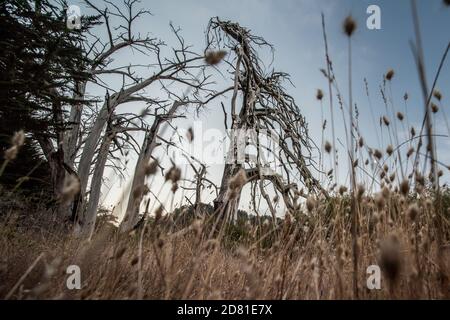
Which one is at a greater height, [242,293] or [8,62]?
[8,62]

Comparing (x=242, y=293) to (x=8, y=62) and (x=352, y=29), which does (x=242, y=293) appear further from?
(x=8, y=62)

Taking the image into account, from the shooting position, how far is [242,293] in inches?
76.5

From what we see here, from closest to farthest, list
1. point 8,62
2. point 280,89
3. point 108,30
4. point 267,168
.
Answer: point 8,62 → point 267,168 → point 280,89 → point 108,30

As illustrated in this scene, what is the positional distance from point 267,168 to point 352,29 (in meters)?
6.09

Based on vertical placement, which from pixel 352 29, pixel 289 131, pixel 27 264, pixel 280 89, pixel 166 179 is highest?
pixel 280 89

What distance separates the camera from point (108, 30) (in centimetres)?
1016

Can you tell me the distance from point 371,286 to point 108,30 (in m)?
Answer: 10.6

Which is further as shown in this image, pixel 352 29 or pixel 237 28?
pixel 237 28
